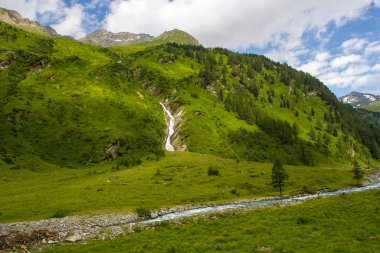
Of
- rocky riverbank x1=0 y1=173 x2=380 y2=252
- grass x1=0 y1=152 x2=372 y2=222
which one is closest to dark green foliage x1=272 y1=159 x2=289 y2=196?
grass x1=0 y1=152 x2=372 y2=222

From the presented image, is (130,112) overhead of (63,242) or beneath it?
overhead

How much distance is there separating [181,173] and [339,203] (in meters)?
55.2

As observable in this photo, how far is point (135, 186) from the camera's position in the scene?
78.4 m

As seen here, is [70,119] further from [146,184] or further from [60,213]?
[60,213]

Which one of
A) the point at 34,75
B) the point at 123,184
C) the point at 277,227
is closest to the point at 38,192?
the point at 123,184

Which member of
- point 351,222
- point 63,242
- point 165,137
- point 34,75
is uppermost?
point 34,75

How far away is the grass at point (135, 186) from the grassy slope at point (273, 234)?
23.3m

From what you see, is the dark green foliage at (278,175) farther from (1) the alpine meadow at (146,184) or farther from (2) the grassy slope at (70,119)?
(2) the grassy slope at (70,119)

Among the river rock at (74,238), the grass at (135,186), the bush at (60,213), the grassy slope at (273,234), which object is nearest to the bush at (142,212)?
the grass at (135,186)

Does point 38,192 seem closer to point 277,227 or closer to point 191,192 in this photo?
point 191,192

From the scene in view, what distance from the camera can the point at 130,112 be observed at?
17412cm

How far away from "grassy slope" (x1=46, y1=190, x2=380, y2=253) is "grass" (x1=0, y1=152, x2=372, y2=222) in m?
23.3

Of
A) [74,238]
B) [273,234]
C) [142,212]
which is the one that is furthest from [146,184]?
[273,234]

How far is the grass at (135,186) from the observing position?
59.9 metres
